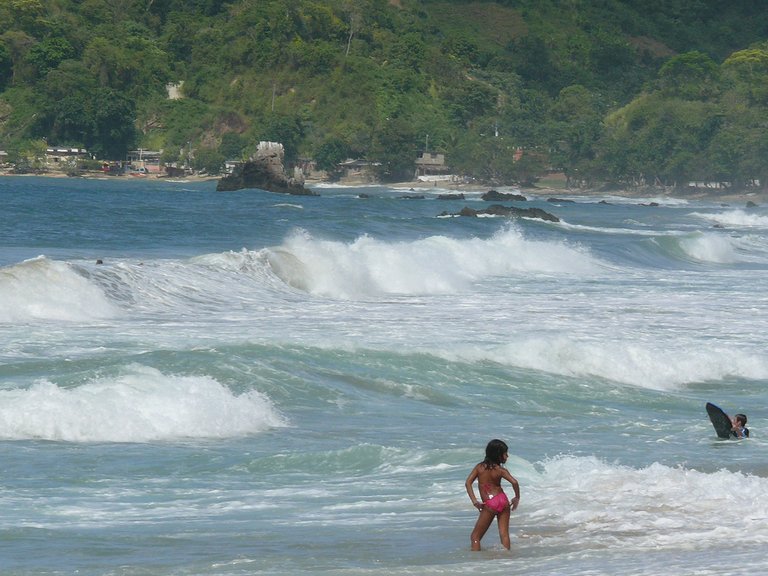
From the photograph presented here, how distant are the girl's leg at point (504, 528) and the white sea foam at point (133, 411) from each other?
4783 mm

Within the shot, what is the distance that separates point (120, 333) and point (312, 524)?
969cm

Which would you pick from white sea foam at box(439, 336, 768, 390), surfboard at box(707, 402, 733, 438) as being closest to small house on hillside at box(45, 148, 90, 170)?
white sea foam at box(439, 336, 768, 390)

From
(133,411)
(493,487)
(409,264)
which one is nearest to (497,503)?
(493,487)

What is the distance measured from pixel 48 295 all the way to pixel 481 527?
13.8m

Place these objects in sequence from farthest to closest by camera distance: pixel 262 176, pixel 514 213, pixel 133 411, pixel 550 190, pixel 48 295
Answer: pixel 550 190
pixel 262 176
pixel 514 213
pixel 48 295
pixel 133 411

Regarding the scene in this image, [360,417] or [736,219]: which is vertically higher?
[360,417]

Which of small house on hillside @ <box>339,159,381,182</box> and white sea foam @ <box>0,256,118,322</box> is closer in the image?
white sea foam @ <box>0,256,118,322</box>

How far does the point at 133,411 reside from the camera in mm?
13508

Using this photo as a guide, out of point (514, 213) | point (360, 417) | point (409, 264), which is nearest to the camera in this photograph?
point (360, 417)

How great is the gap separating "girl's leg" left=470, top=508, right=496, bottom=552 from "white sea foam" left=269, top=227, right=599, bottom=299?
18116 millimetres

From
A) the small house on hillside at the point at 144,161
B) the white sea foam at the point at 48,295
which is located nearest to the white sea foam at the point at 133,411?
the white sea foam at the point at 48,295

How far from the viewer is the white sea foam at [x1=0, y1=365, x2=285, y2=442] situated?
514 inches

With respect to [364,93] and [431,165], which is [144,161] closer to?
[364,93]

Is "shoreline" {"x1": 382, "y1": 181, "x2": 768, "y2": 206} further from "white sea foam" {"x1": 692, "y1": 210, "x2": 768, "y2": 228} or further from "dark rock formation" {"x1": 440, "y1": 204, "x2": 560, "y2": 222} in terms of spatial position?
"dark rock formation" {"x1": 440, "y1": 204, "x2": 560, "y2": 222}
